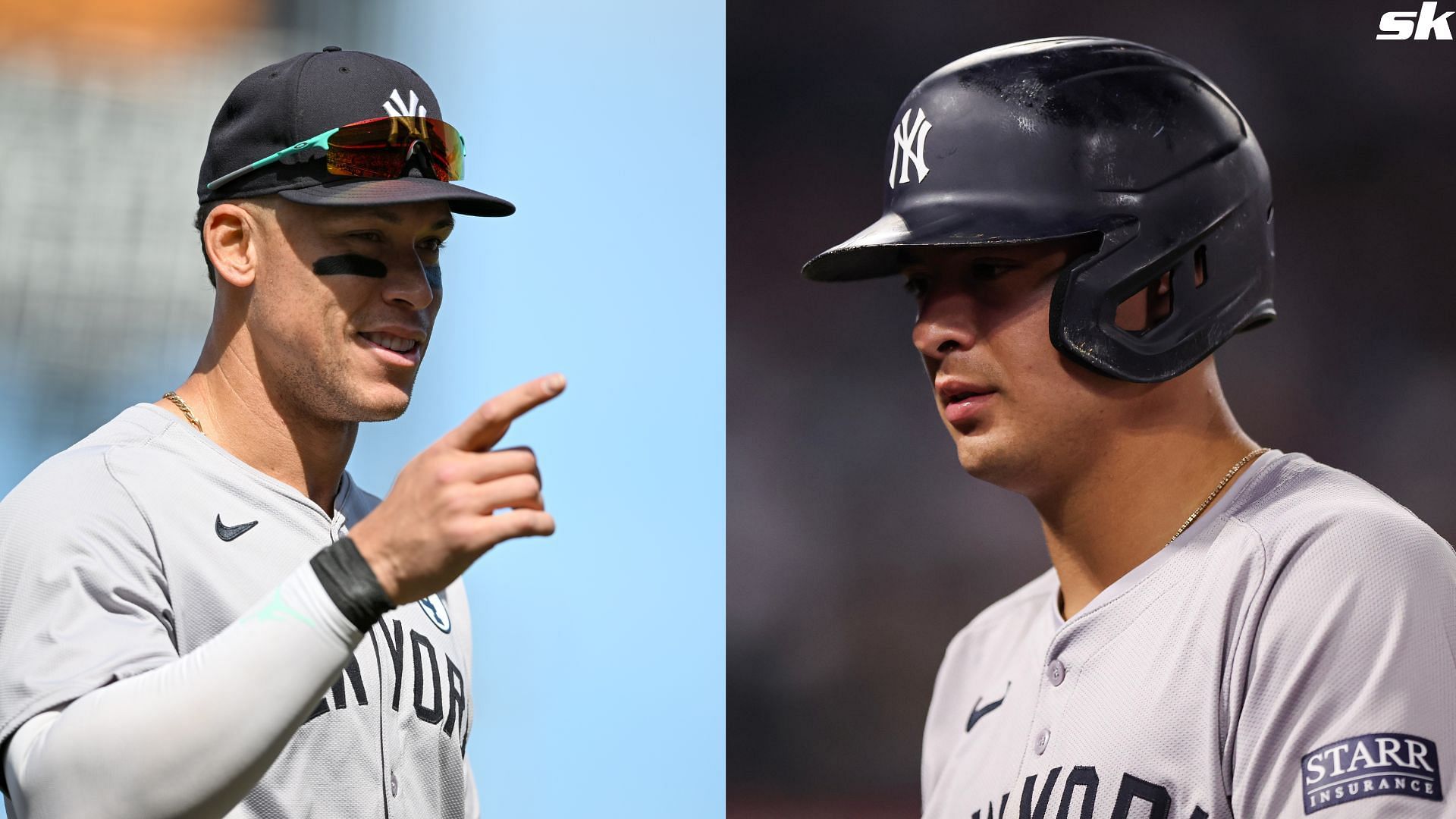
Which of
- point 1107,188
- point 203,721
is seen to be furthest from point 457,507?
point 1107,188

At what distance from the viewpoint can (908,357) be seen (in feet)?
11.3

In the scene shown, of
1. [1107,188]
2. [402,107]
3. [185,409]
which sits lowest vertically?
[185,409]

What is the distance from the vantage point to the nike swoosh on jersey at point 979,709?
7.74ft

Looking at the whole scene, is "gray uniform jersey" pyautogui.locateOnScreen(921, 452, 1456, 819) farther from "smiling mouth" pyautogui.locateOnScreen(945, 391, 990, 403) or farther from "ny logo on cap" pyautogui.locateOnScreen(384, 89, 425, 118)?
"ny logo on cap" pyautogui.locateOnScreen(384, 89, 425, 118)

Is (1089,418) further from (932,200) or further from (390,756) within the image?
(390,756)

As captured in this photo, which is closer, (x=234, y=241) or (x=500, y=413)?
(x=500, y=413)

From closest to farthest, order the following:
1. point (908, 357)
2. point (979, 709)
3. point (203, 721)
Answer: point (203, 721) < point (979, 709) < point (908, 357)

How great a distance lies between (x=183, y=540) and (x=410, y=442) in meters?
1.42

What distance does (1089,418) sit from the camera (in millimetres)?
2006

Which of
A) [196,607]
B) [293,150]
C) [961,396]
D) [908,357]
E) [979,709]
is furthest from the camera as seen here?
[908,357]

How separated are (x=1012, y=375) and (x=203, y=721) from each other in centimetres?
124

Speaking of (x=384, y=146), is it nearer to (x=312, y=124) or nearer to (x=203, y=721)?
(x=312, y=124)

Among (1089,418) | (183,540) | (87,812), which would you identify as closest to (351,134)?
(183,540)

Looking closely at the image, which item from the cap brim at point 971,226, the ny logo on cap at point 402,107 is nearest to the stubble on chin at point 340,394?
the ny logo on cap at point 402,107
